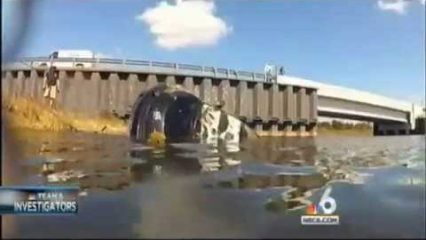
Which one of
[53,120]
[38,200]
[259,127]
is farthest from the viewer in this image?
[259,127]

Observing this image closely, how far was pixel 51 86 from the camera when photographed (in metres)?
3.75

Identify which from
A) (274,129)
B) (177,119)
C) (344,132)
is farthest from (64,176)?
(344,132)

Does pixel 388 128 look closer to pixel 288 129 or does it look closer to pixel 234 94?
pixel 288 129

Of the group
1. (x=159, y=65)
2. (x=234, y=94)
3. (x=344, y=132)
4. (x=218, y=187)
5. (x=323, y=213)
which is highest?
(x=159, y=65)

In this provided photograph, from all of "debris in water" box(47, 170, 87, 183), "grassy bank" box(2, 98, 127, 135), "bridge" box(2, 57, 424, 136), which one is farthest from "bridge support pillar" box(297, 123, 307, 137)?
"debris in water" box(47, 170, 87, 183)

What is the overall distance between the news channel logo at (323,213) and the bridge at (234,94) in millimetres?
388

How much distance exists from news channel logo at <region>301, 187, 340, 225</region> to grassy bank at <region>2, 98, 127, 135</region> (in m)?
1.04

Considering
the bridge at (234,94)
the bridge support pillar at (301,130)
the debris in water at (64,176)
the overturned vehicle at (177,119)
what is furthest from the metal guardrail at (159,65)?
the debris in water at (64,176)

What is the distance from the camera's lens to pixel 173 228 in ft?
11.9

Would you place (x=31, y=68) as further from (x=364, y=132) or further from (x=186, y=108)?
(x=364, y=132)

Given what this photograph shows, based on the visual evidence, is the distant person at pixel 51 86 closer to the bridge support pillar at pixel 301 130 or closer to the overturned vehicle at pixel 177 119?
the overturned vehicle at pixel 177 119

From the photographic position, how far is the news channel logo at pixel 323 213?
12.0 ft

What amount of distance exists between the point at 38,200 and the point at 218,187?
0.90m

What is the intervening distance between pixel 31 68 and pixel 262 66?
46.4 inches
